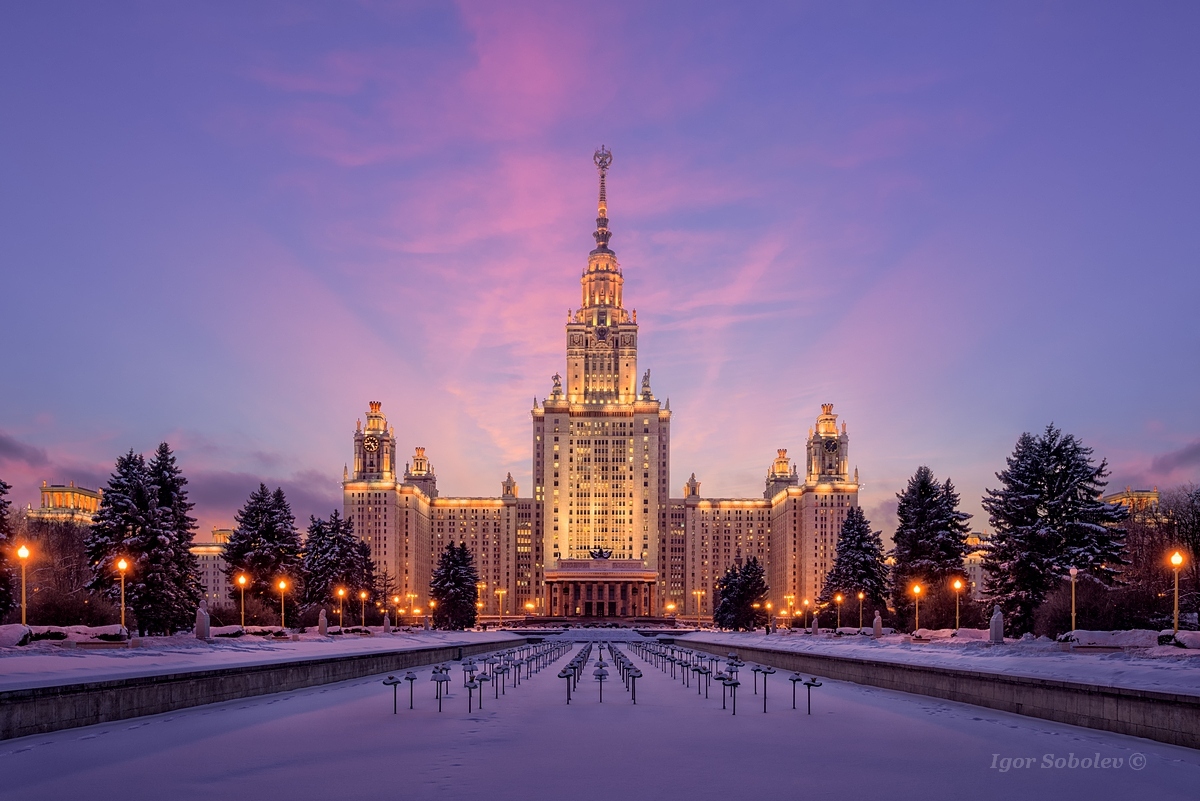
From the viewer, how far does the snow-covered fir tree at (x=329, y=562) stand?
78.4 metres

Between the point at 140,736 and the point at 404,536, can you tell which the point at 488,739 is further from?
the point at 404,536

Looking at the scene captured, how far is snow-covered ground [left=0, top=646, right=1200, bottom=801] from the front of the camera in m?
13.6

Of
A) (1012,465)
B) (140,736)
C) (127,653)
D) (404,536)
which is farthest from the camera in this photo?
(404,536)

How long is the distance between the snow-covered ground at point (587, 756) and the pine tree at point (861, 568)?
56.8 metres

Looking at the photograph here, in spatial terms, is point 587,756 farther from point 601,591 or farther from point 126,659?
point 601,591

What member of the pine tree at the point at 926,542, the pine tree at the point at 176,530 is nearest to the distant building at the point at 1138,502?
the pine tree at the point at 926,542

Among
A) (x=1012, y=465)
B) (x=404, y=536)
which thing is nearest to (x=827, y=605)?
(x=1012, y=465)

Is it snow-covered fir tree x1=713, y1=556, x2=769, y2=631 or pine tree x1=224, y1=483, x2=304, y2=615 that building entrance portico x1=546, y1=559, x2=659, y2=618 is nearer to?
snow-covered fir tree x1=713, y1=556, x2=769, y2=631

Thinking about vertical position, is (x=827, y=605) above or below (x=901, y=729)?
below

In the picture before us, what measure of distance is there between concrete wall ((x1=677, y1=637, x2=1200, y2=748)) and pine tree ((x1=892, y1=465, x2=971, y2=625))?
1423 inches

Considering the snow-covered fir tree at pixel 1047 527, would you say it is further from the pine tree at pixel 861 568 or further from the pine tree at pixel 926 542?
the pine tree at pixel 861 568

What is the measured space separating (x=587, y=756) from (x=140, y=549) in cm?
4390

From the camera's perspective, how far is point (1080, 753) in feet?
54.6

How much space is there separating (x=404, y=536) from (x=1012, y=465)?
152717 mm
